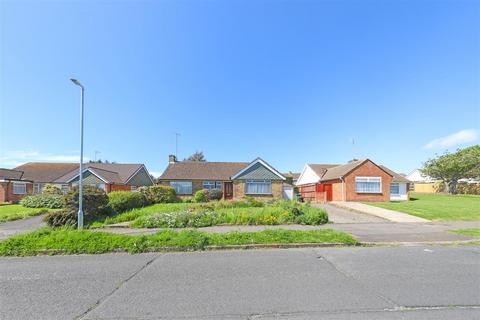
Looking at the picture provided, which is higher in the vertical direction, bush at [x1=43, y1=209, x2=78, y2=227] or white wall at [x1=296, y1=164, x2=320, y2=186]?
white wall at [x1=296, y1=164, x2=320, y2=186]

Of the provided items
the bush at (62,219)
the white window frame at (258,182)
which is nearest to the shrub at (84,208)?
the bush at (62,219)

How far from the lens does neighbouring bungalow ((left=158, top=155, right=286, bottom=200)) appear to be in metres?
28.8

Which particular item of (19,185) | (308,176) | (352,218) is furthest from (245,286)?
(19,185)

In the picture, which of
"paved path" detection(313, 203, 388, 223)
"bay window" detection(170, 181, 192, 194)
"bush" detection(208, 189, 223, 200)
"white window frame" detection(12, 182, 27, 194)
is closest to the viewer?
"paved path" detection(313, 203, 388, 223)

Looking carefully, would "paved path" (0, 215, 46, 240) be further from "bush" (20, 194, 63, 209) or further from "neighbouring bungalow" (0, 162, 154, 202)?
"neighbouring bungalow" (0, 162, 154, 202)

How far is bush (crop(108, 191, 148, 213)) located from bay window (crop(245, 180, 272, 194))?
36.5 feet

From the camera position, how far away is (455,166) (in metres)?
43.5

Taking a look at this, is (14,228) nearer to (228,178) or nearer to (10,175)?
(228,178)

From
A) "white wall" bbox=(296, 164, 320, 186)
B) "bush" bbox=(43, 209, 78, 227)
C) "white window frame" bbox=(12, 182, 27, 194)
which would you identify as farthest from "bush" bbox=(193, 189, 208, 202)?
"white window frame" bbox=(12, 182, 27, 194)

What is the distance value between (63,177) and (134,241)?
3407 centimetres

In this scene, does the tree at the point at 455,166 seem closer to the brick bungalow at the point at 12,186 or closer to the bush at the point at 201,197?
the bush at the point at 201,197

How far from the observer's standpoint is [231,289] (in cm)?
493

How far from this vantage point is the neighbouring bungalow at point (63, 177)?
30.8 meters

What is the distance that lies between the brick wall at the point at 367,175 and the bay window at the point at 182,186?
17780mm
